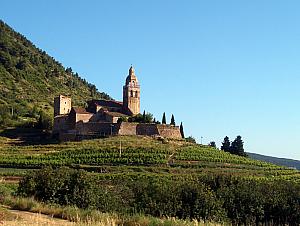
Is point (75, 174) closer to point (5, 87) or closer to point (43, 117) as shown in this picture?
point (43, 117)

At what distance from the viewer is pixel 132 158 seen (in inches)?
2457

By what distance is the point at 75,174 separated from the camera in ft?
Result: 89.8

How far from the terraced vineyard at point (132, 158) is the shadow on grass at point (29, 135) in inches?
126

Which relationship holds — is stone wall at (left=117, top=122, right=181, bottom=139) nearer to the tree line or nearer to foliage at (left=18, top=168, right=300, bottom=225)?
the tree line

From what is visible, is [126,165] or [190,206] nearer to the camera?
[190,206]

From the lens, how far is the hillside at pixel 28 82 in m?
107

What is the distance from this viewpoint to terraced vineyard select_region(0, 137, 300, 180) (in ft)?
191

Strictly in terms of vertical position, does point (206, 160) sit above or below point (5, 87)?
below

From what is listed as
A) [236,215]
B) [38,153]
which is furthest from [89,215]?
[38,153]

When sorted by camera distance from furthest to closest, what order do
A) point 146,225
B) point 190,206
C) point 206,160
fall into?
1. point 206,160
2. point 190,206
3. point 146,225

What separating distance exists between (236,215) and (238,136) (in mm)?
61353

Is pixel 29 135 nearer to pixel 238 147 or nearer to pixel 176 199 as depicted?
pixel 238 147

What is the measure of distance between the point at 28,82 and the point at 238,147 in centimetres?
6682

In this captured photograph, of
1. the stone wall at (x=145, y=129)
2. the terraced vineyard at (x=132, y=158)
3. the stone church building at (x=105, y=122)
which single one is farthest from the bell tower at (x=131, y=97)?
the terraced vineyard at (x=132, y=158)
